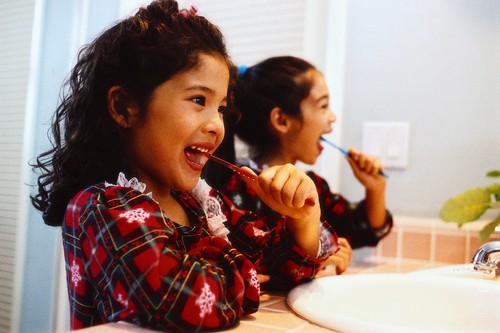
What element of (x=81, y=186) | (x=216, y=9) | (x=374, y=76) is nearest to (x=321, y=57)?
(x=374, y=76)

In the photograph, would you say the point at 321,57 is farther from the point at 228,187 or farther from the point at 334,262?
the point at 334,262

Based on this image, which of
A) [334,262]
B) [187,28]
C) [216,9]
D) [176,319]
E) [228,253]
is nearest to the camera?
[176,319]

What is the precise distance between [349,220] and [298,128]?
28cm

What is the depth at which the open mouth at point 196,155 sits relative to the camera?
0.79 m

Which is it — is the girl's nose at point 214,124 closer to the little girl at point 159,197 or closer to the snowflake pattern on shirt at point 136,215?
the little girl at point 159,197

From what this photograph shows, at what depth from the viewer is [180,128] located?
757 mm

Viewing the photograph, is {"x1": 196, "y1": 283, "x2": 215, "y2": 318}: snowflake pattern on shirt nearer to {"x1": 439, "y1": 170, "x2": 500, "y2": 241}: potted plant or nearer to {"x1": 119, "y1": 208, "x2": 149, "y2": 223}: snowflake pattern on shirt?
{"x1": 119, "y1": 208, "x2": 149, "y2": 223}: snowflake pattern on shirt

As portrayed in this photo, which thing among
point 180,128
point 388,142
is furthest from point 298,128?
point 180,128

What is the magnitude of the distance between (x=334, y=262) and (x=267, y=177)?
1.28 feet

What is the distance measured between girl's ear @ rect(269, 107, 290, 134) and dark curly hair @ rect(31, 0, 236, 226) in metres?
0.56

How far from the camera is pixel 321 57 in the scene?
5.33 feet

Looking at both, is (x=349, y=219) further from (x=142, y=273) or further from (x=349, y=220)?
(x=142, y=273)

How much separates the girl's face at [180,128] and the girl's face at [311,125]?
0.57 metres

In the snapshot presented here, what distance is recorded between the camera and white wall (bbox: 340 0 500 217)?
4.71ft
